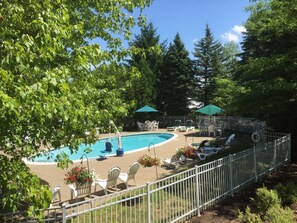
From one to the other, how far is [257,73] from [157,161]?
5532 mm

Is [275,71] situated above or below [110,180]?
above

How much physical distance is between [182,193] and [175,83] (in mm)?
30776

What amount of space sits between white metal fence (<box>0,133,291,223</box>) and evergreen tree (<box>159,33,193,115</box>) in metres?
27.0

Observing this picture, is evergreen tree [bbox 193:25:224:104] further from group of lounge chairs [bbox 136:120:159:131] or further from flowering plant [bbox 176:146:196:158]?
flowering plant [bbox 176:146:196:158]

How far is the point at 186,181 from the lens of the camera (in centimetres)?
754

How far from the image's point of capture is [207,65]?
42.7 meters

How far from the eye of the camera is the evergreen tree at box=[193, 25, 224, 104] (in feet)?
135

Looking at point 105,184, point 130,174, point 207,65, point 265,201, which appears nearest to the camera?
point 265,201

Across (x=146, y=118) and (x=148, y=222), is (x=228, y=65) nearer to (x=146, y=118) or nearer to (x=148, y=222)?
(x=146, y=118)

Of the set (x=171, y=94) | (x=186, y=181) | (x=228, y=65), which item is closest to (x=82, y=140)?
(x=186, y=181)

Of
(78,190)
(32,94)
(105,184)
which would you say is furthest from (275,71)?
(32,94)

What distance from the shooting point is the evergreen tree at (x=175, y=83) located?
127ft

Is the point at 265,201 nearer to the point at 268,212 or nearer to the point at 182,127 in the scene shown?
the point at 268,212

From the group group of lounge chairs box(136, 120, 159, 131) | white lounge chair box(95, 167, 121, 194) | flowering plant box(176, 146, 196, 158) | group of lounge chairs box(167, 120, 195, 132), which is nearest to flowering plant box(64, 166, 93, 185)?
white lounge chair box(95, 167, 121, 194)
